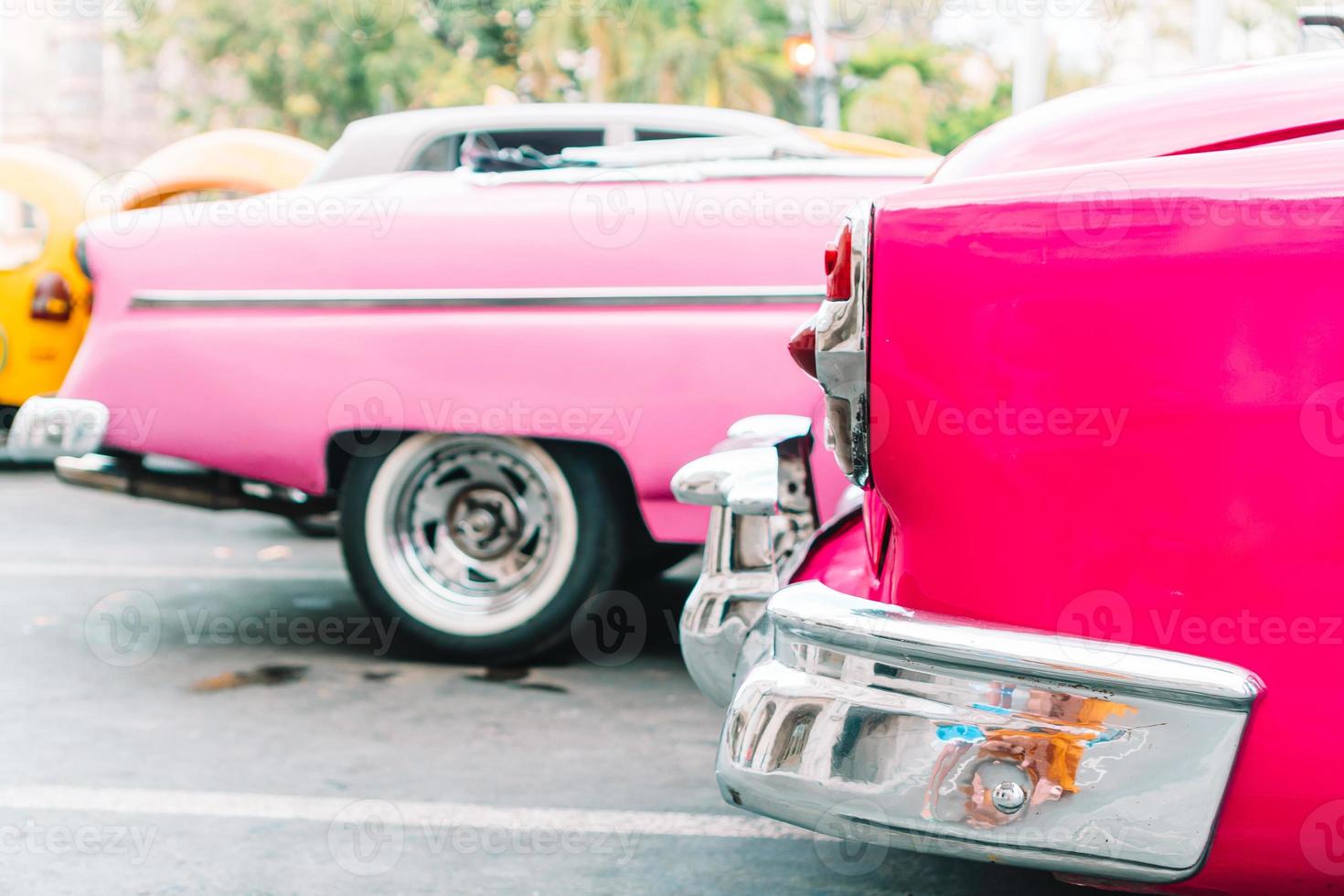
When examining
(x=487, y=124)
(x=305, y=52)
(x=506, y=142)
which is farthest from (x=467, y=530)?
(x=305, y=52)

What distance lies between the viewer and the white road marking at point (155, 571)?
17.8 ft

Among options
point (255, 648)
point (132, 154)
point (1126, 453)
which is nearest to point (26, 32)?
point (132, 154)

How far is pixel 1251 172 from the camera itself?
1.70 metres

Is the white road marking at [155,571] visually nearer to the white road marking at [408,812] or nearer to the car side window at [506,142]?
the car side window at [506,142]

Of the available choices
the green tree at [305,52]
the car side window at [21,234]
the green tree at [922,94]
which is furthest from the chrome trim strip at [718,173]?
the green tree at [922,94]

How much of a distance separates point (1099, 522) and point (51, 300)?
580 centimetres

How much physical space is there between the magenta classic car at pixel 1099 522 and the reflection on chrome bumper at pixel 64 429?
9.09ft

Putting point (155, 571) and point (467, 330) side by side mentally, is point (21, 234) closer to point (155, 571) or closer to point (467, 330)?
point (155, 571)

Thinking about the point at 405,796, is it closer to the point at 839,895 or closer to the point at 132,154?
the point at 839,895

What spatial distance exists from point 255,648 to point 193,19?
19009mm

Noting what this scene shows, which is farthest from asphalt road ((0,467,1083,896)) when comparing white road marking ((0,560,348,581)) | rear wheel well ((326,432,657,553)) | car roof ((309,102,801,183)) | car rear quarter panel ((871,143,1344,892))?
car roof ((309,102,801,183))

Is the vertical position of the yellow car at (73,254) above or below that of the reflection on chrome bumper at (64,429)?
above

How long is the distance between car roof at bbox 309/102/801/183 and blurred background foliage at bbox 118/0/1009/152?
45.1 ft

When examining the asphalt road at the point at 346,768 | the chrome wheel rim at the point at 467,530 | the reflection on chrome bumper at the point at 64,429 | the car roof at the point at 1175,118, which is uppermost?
the car roof at the point at 1175,118
